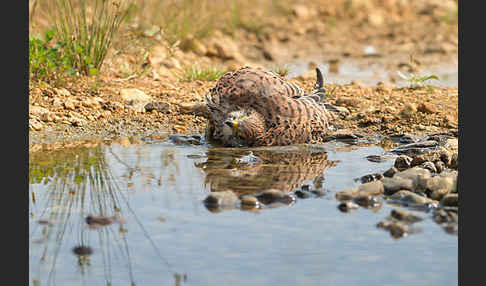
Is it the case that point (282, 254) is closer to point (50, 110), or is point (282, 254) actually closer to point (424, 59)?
point (50, 110)

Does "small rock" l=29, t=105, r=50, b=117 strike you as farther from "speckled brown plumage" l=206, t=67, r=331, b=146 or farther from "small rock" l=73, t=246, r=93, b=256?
"small rock" l=73, t=246, r=93, b=256

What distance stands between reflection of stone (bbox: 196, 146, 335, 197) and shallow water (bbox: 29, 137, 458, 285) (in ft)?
0.04

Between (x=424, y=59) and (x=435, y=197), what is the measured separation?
7.31 m

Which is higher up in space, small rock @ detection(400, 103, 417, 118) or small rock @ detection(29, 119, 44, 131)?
small rock @ detection(400, 103, 417, 118)

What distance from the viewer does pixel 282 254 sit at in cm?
339

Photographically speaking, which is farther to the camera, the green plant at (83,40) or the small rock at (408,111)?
the green plant at (83,40)

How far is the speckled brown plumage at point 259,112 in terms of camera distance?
557 centimetres

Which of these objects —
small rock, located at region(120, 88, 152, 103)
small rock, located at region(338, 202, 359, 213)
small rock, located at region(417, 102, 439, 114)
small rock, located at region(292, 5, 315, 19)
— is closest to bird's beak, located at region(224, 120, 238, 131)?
small rock, located at region(338, 202, 359, 213)

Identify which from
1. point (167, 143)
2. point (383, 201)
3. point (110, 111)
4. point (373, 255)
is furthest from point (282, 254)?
point (110, 111)

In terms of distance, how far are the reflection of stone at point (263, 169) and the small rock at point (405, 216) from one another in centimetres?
80

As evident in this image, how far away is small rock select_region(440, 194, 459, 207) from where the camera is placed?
163 inches

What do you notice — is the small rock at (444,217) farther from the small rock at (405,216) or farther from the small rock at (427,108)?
the small rock at (427,108)

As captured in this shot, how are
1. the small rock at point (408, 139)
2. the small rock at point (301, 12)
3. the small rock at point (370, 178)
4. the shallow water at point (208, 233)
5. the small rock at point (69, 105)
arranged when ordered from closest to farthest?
the shallow water at point (208, 233)
the small rock at point (370, 178)
the small rock at point (408, 139)
the small rock at point (69, 105)
the small rock at point (301, 12)

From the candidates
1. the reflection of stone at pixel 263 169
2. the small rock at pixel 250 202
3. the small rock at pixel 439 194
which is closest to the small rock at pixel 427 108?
the reflection of stone at pixel 263 169
